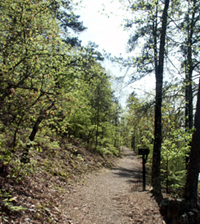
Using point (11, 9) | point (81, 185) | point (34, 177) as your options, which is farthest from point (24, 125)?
point (81, 185)

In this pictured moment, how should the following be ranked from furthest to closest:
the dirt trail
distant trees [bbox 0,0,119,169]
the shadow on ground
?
1. the shadow on ground
2. the dirt trail
3. distant trees [bbox 0,0,119,169]

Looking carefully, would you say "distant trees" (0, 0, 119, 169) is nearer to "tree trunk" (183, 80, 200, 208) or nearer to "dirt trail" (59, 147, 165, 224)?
"dirt trail" (59, 147, 165, 224)

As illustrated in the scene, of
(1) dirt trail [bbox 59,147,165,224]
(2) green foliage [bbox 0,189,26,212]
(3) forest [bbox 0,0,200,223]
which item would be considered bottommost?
(1) dirt trail [bbox 59,147,165,224]

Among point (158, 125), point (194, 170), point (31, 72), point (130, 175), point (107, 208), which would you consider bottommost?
point (130, 175)

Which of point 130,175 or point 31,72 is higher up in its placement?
point 31,72

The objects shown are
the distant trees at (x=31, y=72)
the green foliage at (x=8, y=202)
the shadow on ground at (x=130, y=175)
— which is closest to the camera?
the green foliage at (x=8, y=202)

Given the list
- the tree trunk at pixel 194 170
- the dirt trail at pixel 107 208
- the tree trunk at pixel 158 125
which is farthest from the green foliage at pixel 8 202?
the tree trunk at pixel 158 125

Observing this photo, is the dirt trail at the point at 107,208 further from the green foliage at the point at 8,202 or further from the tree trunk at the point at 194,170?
the green foliage at the point at 8,202

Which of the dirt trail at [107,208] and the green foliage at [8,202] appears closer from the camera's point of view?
the green foliage at [8,202]

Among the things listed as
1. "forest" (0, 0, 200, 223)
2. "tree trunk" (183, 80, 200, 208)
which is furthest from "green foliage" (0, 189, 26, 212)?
"tree trunk" (183, 80, 200, 208)

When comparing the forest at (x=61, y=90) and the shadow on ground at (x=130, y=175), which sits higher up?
the forest at (x=61, y=90)

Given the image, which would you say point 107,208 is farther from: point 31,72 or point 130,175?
point 130,175

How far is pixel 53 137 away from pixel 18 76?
23.2ft

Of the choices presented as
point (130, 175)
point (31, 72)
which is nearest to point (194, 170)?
point (31, 72)
